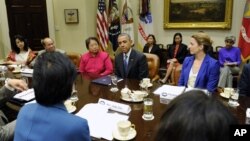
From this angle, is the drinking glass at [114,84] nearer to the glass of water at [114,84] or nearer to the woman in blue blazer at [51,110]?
the glass of water at [114,84]

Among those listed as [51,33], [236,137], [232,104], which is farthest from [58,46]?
[236,137]

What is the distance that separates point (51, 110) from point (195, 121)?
0.75m

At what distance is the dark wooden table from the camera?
152 cm

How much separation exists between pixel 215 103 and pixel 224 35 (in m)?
4.97

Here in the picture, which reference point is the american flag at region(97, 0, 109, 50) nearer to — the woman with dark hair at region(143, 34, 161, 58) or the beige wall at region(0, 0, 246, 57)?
the beige wall at region(0, 0, 246, 57)

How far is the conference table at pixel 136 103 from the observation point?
152cm

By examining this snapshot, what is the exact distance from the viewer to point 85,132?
1.13 m

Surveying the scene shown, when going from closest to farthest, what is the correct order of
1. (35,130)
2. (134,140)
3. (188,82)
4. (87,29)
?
(35,130) → (134,140) → (188,82) → (87,29)

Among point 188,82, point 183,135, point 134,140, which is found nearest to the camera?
point 183,135

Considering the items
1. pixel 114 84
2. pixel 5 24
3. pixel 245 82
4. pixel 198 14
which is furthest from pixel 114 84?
pixel 5 24

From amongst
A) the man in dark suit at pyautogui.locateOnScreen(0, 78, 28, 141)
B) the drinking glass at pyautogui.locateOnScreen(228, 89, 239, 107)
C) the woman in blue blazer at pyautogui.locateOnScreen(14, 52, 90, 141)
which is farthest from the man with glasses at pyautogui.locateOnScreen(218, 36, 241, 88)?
the woman in blue blazer at pyautogui.locateOnScreen(14, 52, 90, 141)

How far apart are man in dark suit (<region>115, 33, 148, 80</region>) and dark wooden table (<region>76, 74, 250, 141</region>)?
40cm

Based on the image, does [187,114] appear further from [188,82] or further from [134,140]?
[188,82]

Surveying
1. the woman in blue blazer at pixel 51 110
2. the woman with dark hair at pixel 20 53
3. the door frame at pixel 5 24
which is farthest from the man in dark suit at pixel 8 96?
the door frame at pixel 5 24
